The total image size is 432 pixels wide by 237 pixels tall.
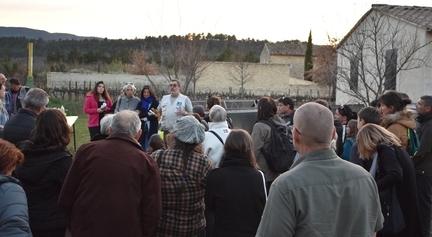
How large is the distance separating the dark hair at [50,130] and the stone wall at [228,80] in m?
38.5

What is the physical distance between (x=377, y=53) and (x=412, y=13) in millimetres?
7086

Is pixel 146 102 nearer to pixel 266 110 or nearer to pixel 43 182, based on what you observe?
pixel 266 110

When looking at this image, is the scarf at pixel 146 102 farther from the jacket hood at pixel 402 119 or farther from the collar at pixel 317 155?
the collar at pixel 317 155

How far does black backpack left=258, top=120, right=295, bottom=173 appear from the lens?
632 cm

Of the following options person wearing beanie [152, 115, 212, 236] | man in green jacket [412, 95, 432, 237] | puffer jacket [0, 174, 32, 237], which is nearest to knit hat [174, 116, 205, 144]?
person wearing beanie [152, 115, 212, 236]

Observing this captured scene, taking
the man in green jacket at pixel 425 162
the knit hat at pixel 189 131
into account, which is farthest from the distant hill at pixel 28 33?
the knit hat at pixel 189 131

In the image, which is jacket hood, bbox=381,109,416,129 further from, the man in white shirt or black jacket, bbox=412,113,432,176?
the man in white shirt

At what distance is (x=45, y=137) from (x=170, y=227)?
1.41 metres

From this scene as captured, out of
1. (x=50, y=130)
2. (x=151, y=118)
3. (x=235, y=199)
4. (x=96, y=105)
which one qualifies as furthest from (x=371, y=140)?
(x=96, y=105)

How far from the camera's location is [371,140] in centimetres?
517

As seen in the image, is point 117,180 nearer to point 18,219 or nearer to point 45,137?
point 18,219

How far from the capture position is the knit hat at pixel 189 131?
451 centimetres

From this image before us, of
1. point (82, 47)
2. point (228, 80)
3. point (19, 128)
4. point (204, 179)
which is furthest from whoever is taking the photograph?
point (82, 47)

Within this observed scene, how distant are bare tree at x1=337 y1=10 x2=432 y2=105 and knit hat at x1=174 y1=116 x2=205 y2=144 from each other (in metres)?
9.19
